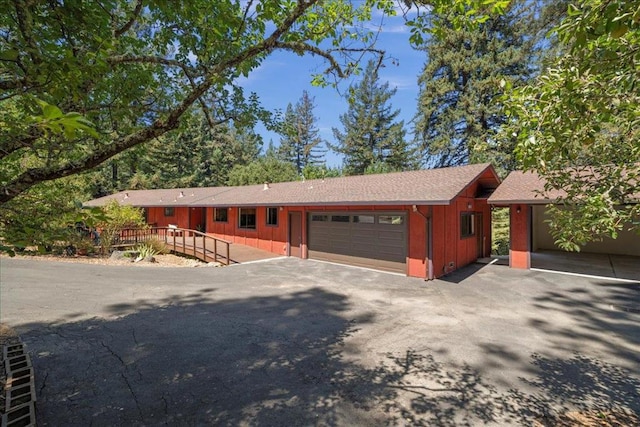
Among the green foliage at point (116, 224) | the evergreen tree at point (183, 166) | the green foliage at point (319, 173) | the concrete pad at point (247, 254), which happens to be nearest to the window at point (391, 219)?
the concrete pad at point (247, 254)

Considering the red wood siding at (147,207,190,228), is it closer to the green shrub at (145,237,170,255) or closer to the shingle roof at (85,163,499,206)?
the shingle roof at (85,163,499,206)

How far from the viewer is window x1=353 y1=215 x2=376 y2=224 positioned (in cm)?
1215

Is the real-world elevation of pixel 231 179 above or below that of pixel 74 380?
above

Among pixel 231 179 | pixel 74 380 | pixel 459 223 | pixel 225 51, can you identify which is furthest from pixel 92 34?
pixel 231 179

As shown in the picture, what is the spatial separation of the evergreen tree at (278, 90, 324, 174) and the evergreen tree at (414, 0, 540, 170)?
20.7 meters

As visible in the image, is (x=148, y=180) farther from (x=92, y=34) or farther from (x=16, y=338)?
(x=92, y=34)

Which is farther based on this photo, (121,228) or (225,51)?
(121,228)

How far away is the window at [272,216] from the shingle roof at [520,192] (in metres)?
9.55

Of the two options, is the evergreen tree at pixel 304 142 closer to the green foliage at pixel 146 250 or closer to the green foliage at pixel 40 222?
the green foliage at pixel 146 250

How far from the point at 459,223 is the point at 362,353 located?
340 inches

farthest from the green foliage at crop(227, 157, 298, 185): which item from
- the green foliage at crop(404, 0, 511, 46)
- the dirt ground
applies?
the green foliage at crop(404, 0, 511, 46)

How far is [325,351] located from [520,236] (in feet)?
32.8

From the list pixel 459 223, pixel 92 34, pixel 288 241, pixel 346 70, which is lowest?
pixel 288 241

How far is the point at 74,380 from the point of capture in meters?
4.18
